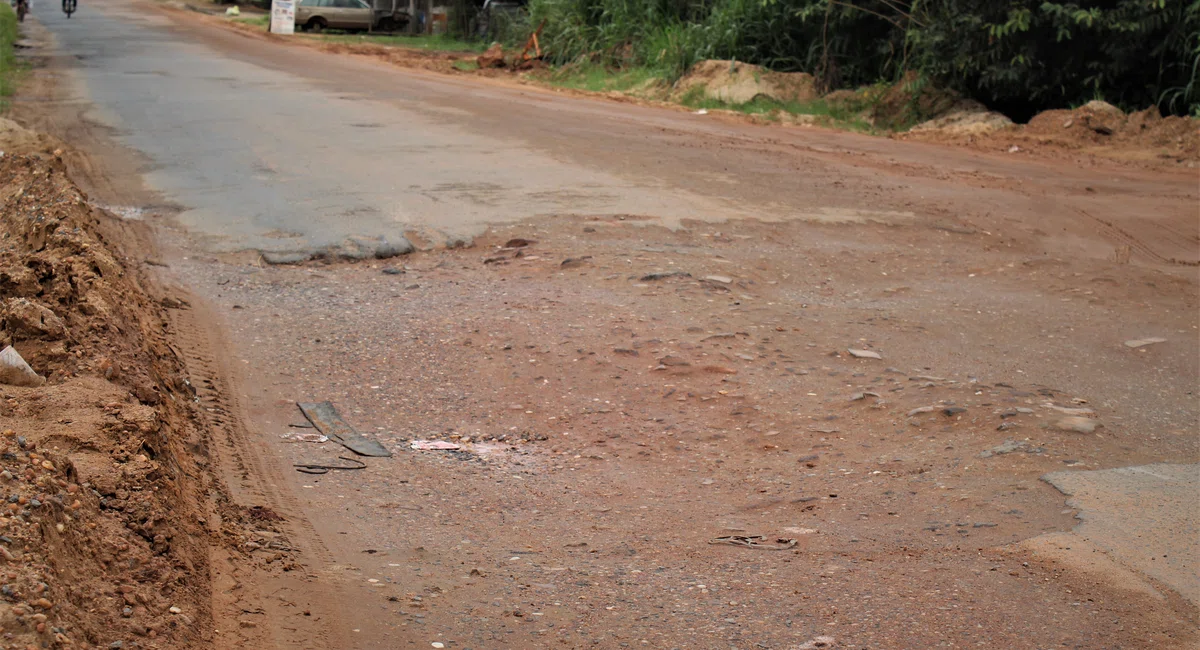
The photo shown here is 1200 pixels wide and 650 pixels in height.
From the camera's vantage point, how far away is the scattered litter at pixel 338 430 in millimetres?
5180

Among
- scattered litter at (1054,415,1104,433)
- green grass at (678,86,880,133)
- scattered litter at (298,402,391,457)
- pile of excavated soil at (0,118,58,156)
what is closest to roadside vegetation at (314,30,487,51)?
green grass at (678,86,880,133)

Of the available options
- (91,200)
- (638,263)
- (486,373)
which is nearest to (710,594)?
(486,373)

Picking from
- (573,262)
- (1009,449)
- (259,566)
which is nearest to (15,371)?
(259,566)

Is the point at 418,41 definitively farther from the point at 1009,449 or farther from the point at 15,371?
the point at 1009,449

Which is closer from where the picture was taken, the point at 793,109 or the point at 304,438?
the point at 304,438

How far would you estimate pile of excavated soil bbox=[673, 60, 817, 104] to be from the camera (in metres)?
19.9

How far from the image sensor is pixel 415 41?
36656 mm

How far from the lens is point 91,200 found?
9695mm

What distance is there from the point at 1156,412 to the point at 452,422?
3.40 m

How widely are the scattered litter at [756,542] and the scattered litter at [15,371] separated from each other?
8.63ft

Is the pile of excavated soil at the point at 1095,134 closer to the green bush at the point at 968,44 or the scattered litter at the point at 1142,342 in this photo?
the green bush at the point at 968,44

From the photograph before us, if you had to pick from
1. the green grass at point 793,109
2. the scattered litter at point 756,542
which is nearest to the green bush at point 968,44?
the green grass at point 793,109

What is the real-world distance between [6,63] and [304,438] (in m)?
17.7

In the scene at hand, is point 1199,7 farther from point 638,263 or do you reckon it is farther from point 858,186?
point 638,263
